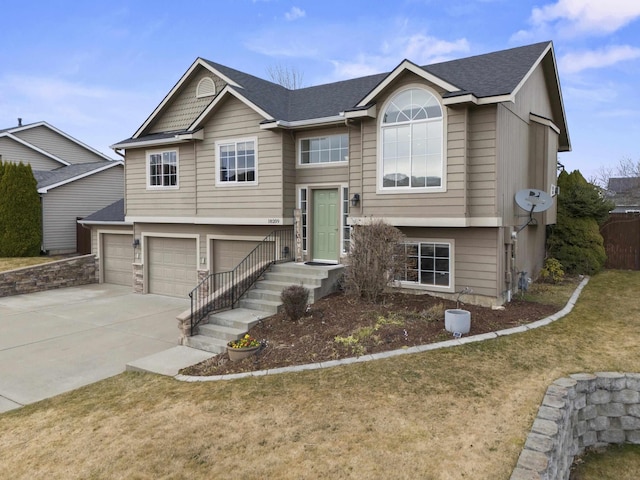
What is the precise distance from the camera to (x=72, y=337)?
958 centimetres

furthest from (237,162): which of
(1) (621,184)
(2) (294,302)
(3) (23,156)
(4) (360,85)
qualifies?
(1) (621,184)

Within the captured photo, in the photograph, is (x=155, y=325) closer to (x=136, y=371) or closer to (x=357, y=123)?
(x=136, y=371)

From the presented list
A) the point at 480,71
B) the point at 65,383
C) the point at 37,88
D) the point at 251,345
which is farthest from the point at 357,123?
the point at 37,88

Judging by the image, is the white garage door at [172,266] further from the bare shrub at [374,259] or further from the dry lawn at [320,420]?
the dry lawn at [320,420]

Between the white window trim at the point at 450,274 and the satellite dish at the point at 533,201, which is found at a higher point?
the satellite dish at the point at 533,201

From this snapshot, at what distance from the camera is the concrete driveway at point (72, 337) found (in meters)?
7.11

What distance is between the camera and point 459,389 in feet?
18.0

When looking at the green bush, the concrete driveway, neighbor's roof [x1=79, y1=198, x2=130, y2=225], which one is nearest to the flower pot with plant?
the concrete driveway

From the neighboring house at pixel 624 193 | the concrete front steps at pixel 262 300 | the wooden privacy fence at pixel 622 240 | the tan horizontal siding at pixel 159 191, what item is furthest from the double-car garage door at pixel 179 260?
the neighboring house at pixel 624 193

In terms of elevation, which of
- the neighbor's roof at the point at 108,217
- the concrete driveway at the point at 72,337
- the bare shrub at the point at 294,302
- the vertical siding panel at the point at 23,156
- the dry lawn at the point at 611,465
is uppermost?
the vertical siding panel at the point at 23,156

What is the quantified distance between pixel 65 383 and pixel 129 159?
390 inches

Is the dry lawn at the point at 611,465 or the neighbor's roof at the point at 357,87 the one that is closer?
the dry lawn at the point at 611,465

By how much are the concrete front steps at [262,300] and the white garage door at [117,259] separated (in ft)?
26.3

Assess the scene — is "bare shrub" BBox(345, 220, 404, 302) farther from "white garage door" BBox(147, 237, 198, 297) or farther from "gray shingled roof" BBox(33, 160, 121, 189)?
"gray shingled roof" BBox(33, 160, 121, 189)
